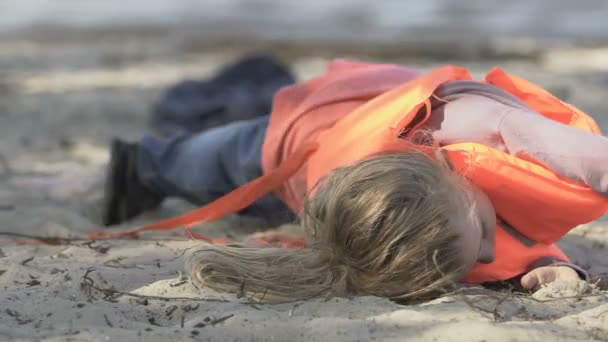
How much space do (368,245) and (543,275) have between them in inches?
21.2

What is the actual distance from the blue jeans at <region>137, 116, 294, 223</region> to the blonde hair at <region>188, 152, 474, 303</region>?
29.5 inches

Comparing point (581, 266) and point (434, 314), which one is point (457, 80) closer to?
point (581, 266)

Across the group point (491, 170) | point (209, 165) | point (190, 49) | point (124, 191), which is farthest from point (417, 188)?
point (190, 49)

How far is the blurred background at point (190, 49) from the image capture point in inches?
170

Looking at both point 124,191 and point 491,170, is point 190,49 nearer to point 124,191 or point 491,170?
point 124,191

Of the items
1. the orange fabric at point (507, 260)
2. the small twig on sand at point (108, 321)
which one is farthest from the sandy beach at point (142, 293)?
the orange fabric at point (507, 260)

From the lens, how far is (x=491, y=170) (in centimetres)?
218

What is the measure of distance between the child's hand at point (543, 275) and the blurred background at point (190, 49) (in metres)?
1.53

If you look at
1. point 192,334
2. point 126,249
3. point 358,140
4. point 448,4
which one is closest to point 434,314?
point 192,334

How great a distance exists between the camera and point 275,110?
2932 millimetres

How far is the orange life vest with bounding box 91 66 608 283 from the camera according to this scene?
2.18 metres

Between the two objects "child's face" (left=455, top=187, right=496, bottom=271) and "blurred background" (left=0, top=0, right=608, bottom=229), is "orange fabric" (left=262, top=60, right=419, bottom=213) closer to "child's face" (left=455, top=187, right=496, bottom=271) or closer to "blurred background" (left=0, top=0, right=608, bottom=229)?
"child's face" (left=455, top=187, right=496, bottom=271)

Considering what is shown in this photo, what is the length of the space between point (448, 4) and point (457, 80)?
28.1 ft

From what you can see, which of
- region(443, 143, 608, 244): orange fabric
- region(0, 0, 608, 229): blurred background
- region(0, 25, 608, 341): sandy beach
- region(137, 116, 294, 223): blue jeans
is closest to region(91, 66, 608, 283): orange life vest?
region(443, 143, 608, 244): orange fabric
